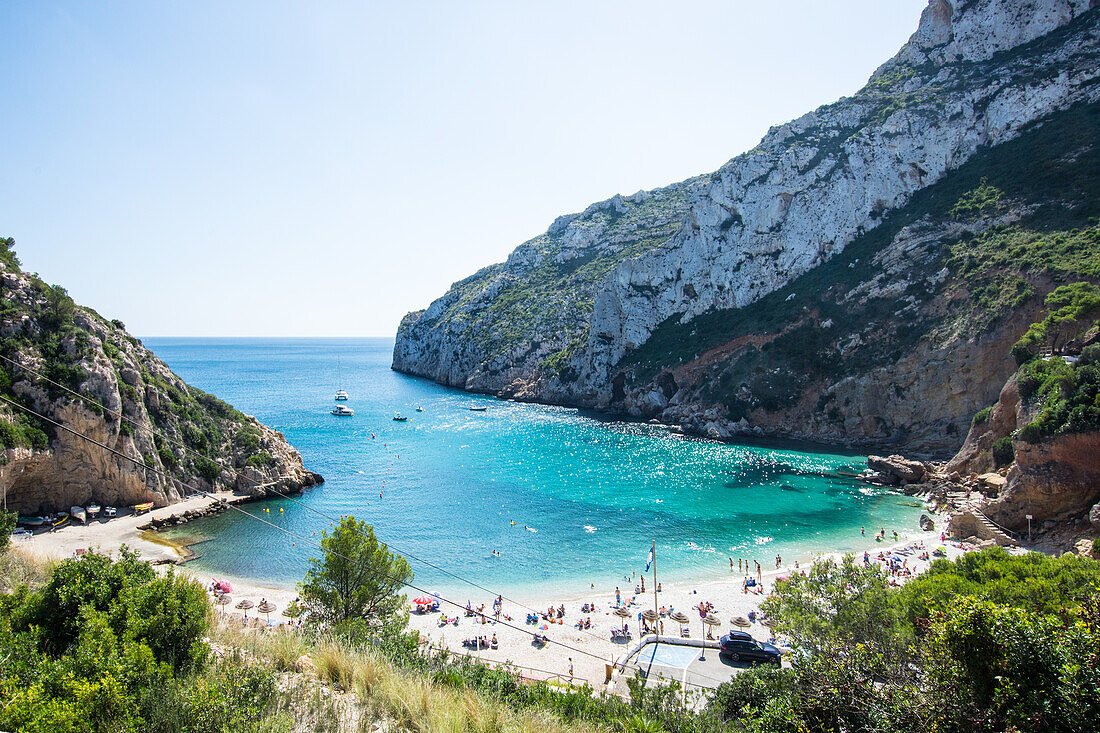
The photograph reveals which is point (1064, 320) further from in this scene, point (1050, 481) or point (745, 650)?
point (745, 650)

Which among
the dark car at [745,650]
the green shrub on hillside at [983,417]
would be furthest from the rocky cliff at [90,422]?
the green shrub on hillside at [983,417]


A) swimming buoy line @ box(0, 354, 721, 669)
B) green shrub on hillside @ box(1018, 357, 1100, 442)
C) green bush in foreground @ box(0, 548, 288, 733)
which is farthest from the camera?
green shrub on hillside @ box(1018, 357, 1100, 442)

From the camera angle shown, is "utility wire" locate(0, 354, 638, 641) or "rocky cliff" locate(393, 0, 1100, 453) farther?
"rocky cliff" locate(393, 0, 1100, 453)

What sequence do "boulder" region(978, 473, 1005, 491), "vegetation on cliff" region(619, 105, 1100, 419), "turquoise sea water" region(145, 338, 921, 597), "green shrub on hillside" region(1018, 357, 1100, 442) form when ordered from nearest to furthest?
"green shrub on hillside" region(1018, 357, 1100, 442)
"turquoise sea water" region(145, 338, 921, 597)
"boulder" region(978, 473, 1005, 491)
"vegetation on cliff" region(619, 105, 1100, 419)

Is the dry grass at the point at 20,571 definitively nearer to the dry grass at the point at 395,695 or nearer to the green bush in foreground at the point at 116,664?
the green bush in foreground at the point at 116,664

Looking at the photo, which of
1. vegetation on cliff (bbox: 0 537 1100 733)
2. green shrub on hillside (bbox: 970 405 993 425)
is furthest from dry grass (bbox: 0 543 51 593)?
green shrub on hillside (bbox: 970 405 993 425)

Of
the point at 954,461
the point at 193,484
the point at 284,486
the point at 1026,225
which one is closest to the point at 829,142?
the point at 1026,225

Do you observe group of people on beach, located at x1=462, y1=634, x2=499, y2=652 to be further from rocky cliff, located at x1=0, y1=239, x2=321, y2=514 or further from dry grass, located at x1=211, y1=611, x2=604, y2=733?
rocky cliff, located at x1=0, y1=239, x2=321, y2=514

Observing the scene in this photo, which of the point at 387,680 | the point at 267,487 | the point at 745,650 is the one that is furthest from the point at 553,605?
the point at 267,487
